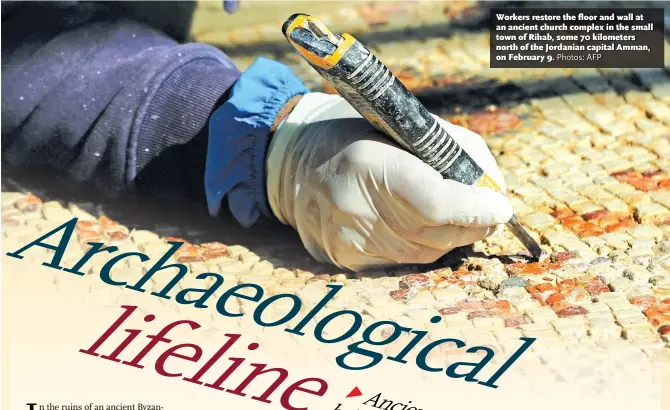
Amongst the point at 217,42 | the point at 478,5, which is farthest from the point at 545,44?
the point at 217,42

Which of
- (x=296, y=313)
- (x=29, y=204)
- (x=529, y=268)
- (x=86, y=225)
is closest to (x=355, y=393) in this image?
(x=296, y=313)

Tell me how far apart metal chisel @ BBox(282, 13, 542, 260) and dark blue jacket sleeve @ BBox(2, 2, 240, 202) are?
457mm

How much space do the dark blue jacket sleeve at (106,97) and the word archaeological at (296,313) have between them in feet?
0.48

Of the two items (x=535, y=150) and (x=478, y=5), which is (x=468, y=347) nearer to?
(x=535, y=150)

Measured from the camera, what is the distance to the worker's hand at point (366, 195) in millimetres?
1894

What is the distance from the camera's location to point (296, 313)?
78.7 inches

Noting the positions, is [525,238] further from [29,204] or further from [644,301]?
[29,204]

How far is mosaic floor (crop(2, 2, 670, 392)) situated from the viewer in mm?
1976

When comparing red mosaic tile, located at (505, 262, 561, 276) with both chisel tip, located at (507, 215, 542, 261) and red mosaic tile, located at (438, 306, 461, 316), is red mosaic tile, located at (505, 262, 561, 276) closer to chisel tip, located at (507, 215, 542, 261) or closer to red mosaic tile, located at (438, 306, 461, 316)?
chisel tip, located at (507, 215, 542, 261)

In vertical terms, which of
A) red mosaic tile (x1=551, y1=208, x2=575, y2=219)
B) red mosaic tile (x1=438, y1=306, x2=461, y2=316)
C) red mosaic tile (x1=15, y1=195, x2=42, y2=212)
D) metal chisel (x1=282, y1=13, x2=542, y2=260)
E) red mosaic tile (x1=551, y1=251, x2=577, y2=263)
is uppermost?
metal chisel (x1=282, y1=13, x2=542, y2=260)

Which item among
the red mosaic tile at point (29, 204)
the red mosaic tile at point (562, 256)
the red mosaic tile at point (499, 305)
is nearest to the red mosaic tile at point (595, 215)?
the red mosaic tile at point (562, 256)

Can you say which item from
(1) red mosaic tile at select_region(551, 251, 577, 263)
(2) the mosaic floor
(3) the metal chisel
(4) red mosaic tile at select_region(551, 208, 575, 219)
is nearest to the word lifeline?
(2) the mosaic floor

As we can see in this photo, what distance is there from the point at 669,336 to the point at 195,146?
3.11 ft

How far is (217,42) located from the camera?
3.08 metres
